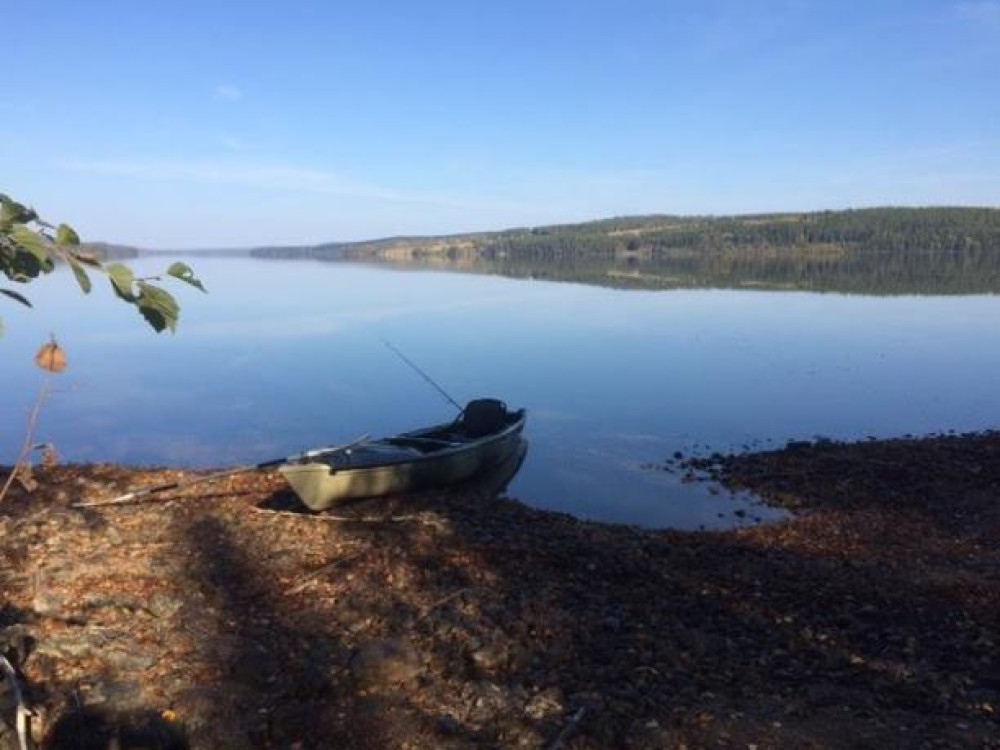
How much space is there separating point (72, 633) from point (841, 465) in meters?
16.3

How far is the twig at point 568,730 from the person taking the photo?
235 inches

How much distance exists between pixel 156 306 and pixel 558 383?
28.6m

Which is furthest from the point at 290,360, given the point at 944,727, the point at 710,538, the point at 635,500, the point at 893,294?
the point at 893,294

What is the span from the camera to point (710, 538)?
509 inches

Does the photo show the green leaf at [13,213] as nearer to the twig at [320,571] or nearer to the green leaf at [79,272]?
the green leaf at [79,272]

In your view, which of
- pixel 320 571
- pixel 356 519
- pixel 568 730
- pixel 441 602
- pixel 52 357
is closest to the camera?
pixel 52 357

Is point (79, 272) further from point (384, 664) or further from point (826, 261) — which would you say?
point (826, 261)

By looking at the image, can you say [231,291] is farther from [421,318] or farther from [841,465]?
[841,465]

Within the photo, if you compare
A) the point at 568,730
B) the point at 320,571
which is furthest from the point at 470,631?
the point at 320,571

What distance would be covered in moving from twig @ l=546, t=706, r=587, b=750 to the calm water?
9.48 metres

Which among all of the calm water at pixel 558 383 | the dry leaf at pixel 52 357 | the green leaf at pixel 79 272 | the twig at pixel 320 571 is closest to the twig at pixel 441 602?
the twig at pixel 320 571

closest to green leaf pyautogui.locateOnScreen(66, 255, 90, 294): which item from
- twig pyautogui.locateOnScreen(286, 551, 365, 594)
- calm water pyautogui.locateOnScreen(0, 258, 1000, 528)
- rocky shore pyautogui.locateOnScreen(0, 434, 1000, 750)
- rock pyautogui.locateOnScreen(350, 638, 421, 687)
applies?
rocky shore pyautogui.locateOnScreen(0, 434, 1000, 750)

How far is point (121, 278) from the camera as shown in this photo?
2115 mm

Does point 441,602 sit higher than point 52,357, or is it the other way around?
point 52,357
